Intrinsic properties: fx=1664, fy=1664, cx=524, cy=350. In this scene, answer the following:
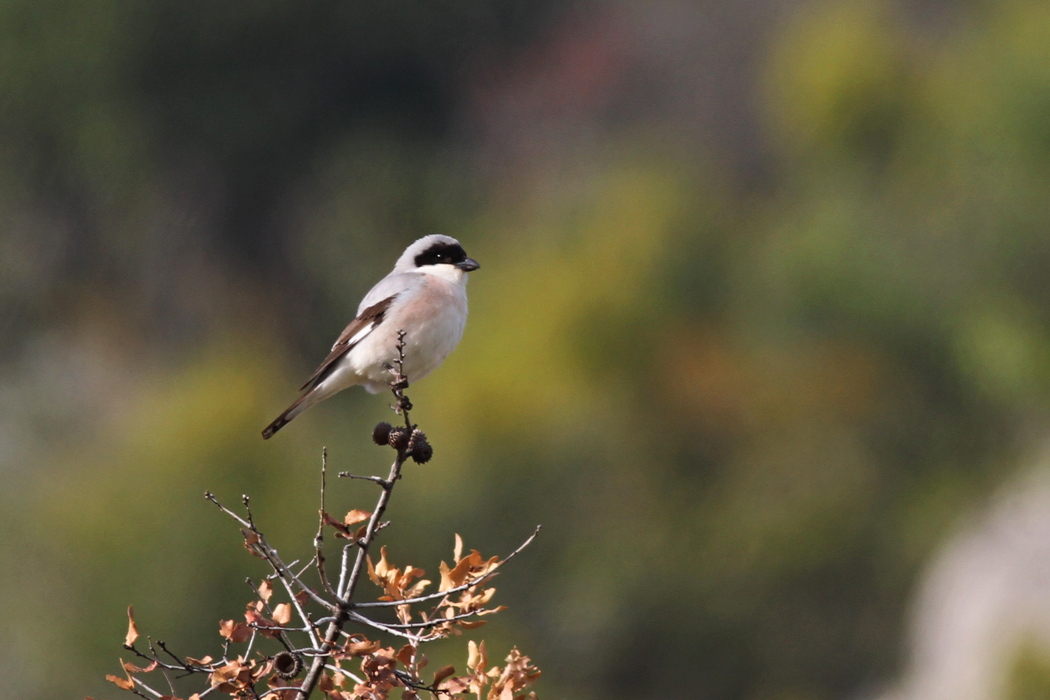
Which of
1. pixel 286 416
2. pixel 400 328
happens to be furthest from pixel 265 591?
pixel 286 416

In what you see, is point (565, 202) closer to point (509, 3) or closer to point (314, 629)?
point (509, 3)

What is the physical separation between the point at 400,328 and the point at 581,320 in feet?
78.2

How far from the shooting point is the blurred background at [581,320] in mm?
21297

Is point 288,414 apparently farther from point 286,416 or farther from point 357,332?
point 357,332

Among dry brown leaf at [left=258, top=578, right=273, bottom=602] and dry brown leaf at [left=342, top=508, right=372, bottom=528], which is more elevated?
dry brown leaf at [left=342, top=508, right=372, bottom=528]

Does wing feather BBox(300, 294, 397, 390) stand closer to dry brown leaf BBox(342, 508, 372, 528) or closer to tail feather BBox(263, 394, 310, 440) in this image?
tail feather BBox(263, 394, 310, 440)

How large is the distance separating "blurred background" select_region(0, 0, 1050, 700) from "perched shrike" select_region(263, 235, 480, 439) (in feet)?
27.8

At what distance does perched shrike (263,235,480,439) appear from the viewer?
4441 millimetres

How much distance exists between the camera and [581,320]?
1110 inches

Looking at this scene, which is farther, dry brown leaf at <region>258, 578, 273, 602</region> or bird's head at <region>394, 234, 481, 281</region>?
bird's head at <region>394, 234, 481, 281</region>

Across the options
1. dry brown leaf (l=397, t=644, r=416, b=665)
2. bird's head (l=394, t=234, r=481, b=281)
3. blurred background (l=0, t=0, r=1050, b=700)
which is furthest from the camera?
blurred background (l=0, t=0, r=1050, b=700)

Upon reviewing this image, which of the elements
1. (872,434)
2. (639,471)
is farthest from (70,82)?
(872,434)

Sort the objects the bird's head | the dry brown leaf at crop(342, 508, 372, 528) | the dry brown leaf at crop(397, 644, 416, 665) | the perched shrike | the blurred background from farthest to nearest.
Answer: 1. the blurred background
2. the bird's head
3. the perched shrike
4. the dry brown leaf at crop(342, 508, 372, 528)
5. the dry brown leaf at crop(397, 644, 416, 665)

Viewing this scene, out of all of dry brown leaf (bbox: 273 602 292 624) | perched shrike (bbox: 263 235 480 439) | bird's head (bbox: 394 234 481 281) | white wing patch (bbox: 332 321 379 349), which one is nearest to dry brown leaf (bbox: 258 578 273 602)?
dry brown leaf (bbox: 273 602 292 624)
